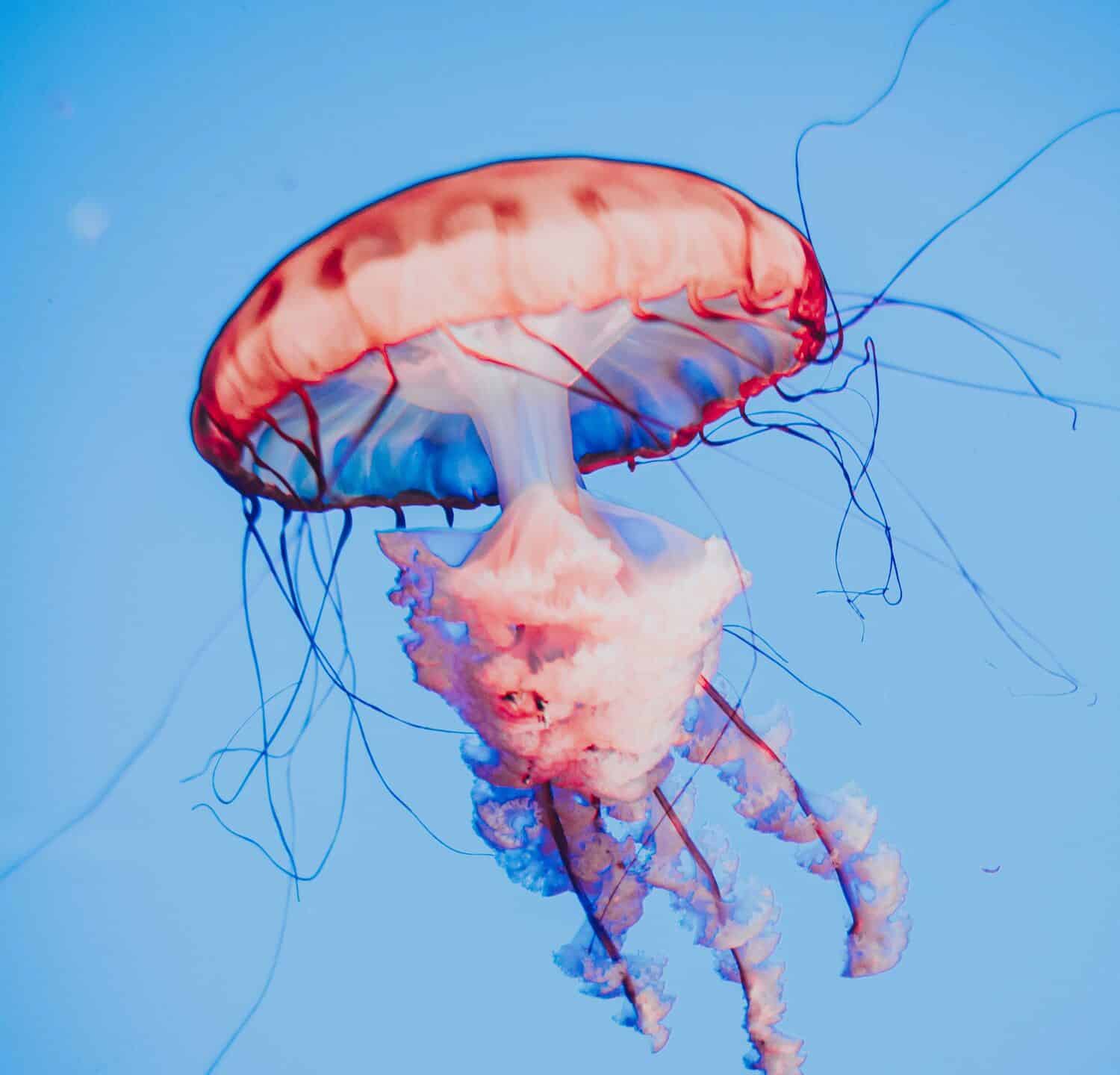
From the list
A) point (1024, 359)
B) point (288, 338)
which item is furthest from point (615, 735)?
point (1024, 359)

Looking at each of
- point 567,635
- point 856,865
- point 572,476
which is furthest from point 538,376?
point 856,865

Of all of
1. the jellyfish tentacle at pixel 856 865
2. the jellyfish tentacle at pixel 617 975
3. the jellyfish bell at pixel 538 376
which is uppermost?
the jellyfish bell at pixel 538 376

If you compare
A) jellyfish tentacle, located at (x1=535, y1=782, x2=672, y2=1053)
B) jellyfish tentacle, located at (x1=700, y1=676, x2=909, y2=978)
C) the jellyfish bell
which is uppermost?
the jellyfish bell

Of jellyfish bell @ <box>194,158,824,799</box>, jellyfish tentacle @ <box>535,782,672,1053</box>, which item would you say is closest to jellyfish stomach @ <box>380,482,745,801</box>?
jellyfish bell @ <box>194,158,824,799</box>

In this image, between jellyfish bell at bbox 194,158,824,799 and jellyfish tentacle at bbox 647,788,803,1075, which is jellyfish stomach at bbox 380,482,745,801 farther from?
jellyfish tentacle at bbox 647,788,803,1075

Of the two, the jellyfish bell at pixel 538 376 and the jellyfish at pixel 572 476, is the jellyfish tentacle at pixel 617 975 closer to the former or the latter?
the jellyfish at pixel 572 476

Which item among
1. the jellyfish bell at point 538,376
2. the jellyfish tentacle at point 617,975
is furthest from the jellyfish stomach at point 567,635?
the jellyfish tentacle at point 617,975

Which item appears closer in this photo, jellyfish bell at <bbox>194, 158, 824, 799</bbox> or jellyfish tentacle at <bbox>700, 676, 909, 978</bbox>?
jellyfish bell at <bbox>194, 158, 824, 799</bbox>

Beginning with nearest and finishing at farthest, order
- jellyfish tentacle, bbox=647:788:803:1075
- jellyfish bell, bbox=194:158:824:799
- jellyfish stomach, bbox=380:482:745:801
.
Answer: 1. jellyfish bell, bbox=194:158:824:799
2. jellyfish stomach, bbox=380:482:745:801
3. jellyfish tentacle, bbox=647:788:803:1075
